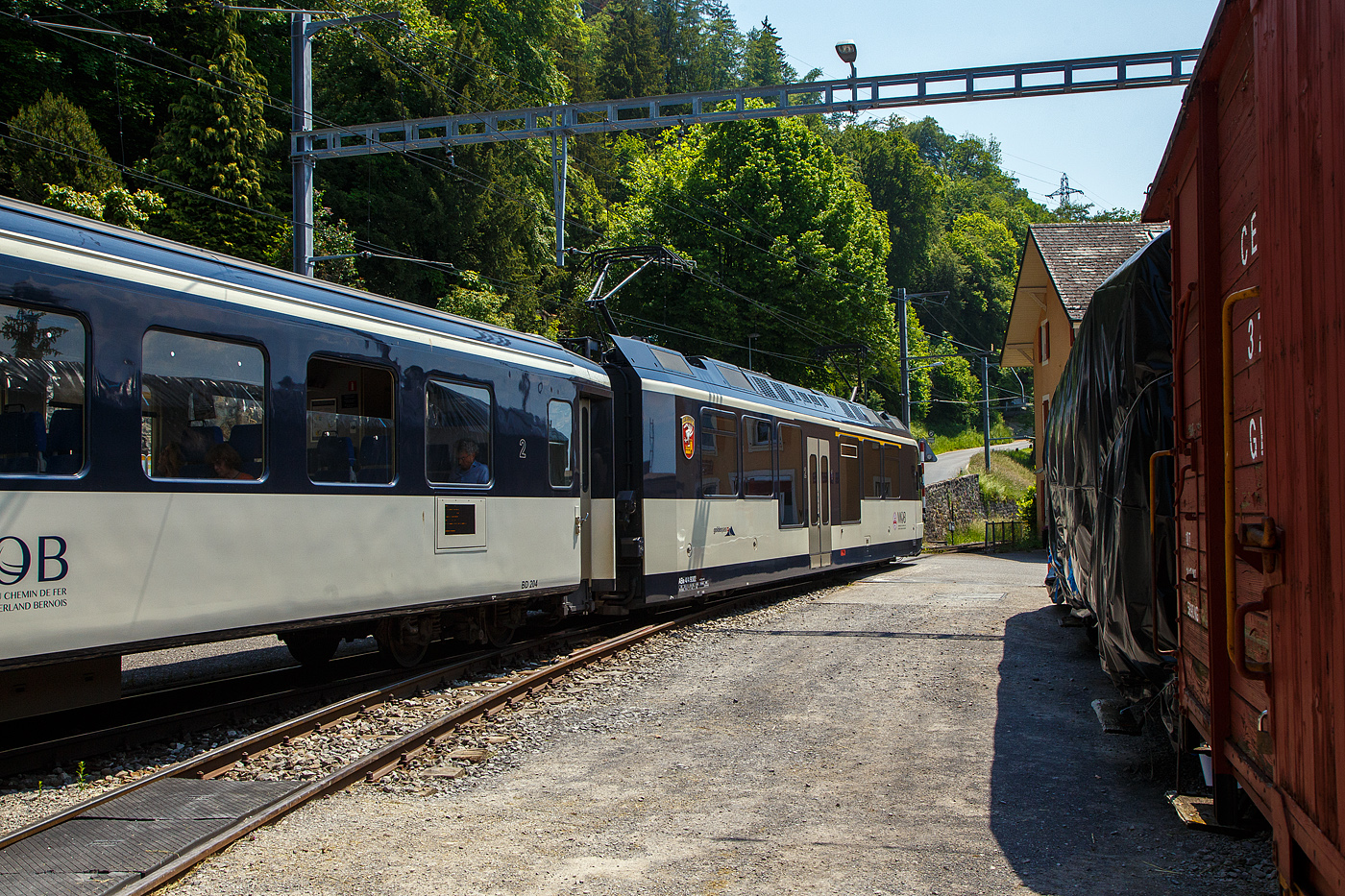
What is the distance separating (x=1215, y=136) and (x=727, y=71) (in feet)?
256

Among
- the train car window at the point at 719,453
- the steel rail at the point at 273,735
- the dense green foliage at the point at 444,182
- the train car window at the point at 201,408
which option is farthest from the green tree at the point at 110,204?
the train car window at the point at 201,408

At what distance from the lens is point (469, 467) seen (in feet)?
28.4

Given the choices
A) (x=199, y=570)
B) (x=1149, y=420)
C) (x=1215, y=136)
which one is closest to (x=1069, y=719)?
(x=1149, y=420)

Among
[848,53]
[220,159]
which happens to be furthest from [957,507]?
[848,53]

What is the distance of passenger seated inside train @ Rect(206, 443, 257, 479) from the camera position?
6.30 metres

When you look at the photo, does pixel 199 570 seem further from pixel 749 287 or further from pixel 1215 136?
pixel 749 287

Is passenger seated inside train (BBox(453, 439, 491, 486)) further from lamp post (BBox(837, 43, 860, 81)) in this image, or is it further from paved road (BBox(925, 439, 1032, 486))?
paved road (BBox(925, 439, 1032, 486))

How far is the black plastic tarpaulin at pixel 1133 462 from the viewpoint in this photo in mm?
5055

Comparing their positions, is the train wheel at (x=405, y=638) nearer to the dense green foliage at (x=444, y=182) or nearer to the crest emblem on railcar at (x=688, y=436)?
the crest emblem on railcar at (x=688, y=436)

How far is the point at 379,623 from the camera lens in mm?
8320

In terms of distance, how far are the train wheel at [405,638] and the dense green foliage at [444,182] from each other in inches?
585

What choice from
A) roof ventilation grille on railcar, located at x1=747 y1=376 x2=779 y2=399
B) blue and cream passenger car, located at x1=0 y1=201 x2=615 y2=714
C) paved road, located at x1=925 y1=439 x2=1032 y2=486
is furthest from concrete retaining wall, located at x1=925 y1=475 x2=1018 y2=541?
blue and cream passenger car, located at x1=0 y1=201 x2=615 y2=714

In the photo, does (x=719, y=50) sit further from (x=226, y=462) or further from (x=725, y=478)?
(x=226, y=462)

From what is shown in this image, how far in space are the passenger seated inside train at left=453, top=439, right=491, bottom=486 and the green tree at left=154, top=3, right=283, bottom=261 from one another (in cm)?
2225
